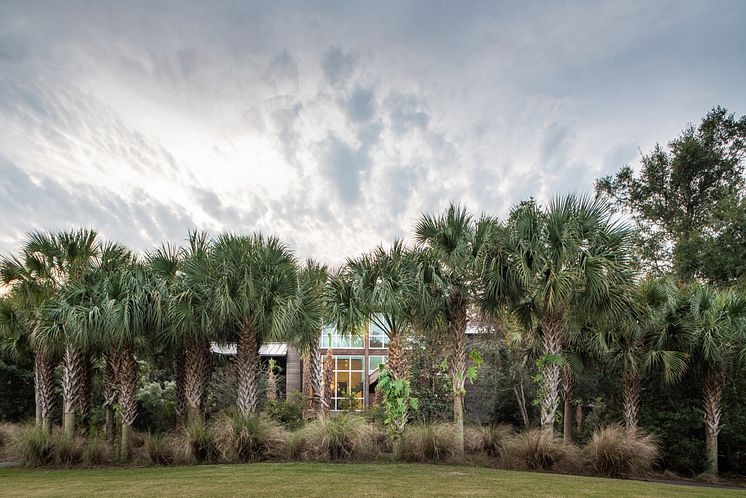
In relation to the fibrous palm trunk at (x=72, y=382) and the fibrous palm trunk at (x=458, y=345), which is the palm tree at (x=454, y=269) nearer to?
the fibrous palm trunk at (x=458, y=345)

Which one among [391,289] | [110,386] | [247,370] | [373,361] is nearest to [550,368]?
[391,289]

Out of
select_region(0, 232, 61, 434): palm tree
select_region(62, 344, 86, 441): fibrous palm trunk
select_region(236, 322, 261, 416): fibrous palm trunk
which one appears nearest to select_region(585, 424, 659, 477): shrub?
select_region(236, 322, 261, 416): fibrous palm trunk

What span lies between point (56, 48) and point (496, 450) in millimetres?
16699

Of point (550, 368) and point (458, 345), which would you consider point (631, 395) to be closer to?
point (550, 368)

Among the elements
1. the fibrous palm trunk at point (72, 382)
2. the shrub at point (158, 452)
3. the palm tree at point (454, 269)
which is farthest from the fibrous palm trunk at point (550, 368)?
the fibrous palm trunk at point (72, 382)

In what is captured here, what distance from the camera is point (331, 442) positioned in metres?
13.5

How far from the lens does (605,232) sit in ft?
44.6

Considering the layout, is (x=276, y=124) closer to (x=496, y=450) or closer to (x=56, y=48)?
(x=56, y=48)

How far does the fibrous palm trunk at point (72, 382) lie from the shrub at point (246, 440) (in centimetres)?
441

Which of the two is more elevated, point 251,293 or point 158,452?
point 251,293

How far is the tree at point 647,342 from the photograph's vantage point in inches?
554

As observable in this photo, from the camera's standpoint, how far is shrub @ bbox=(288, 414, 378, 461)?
1338 cm

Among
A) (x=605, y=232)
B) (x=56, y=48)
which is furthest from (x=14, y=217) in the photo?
(x=605, y=232)

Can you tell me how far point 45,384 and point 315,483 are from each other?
35.1 ft
